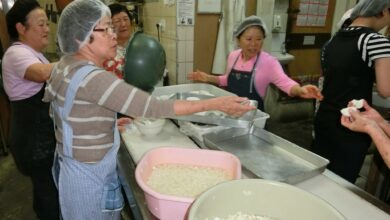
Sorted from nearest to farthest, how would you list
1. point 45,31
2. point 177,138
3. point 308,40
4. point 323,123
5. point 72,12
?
point 72,12, point 177,138, point 45,31, point 323,123, point 308,40

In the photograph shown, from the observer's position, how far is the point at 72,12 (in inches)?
42.2

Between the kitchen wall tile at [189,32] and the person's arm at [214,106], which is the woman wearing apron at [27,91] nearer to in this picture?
the person's arm at [214,106]

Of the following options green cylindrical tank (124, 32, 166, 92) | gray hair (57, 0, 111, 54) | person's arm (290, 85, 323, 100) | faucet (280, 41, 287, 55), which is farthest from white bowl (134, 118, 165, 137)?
faucet (280, 41, 287, 55)

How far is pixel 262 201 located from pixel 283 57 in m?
2.84

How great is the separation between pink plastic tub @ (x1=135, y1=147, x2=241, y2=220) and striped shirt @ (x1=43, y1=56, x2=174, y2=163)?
174 mm

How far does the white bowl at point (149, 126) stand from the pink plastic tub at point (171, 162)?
34 centimetres

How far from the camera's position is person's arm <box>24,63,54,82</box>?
143 centimetres

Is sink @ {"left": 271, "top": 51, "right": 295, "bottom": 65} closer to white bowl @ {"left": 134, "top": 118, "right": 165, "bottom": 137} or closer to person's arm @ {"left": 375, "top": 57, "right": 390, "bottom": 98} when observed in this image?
person's arm @ {"left": 375, "top": 57, "right": 390, "bottom": 98}

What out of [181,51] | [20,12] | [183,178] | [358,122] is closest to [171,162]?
[183,178]

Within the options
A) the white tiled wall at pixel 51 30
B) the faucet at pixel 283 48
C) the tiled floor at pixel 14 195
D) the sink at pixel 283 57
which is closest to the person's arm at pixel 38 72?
the tiled floor at pixel 14 195

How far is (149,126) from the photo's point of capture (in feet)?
4.71

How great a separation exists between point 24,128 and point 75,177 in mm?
689

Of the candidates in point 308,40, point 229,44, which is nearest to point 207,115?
point 229,44

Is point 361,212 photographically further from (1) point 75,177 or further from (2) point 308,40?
(2) point 308,40
